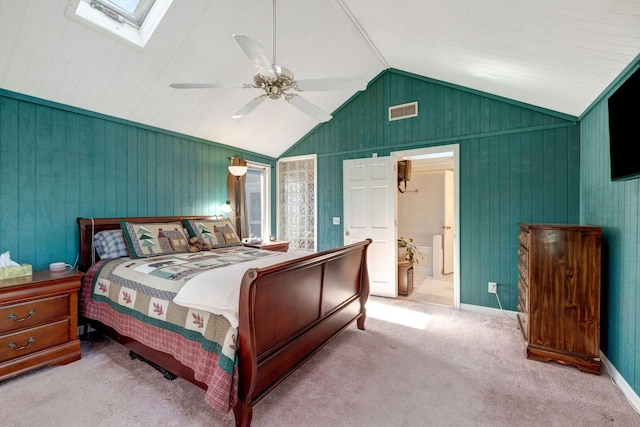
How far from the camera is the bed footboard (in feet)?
5.28

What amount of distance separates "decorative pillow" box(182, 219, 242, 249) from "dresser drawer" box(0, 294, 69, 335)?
56.3 inches

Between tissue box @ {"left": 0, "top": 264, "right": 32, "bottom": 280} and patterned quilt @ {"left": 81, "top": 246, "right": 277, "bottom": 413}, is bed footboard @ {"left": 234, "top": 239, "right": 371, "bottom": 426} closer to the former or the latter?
patterned quilt @ {"left": 81, "top": 246, "right": 277, "bottom": 413}

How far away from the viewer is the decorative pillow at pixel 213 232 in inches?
145

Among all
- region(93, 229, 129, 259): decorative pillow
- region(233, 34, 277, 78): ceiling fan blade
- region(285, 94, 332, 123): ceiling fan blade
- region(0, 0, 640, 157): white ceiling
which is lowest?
region(93, 229, 129, 259): decorative pillow

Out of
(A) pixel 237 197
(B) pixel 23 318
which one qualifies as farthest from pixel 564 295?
(B) pixel 23 318

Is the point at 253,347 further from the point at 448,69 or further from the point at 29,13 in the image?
the point at 448,69

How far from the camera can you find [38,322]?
7.64 feet

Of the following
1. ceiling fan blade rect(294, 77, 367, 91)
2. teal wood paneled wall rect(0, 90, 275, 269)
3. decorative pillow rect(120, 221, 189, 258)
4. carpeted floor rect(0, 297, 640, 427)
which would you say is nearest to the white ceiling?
teal wood paneled wall rect(0, 90, 275, 269)

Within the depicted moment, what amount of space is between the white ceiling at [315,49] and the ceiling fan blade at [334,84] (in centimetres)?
97

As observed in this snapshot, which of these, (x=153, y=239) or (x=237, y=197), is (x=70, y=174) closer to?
(x=153, y=239)

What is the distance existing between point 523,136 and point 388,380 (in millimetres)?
3183

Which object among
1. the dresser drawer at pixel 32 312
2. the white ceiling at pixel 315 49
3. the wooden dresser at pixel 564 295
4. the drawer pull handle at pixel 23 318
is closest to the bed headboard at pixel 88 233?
the dresser drawer at pixel 32 312

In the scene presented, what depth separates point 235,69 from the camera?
10.9 feet

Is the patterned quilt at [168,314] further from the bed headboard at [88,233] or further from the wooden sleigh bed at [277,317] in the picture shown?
the bed headboard at [88,233]
